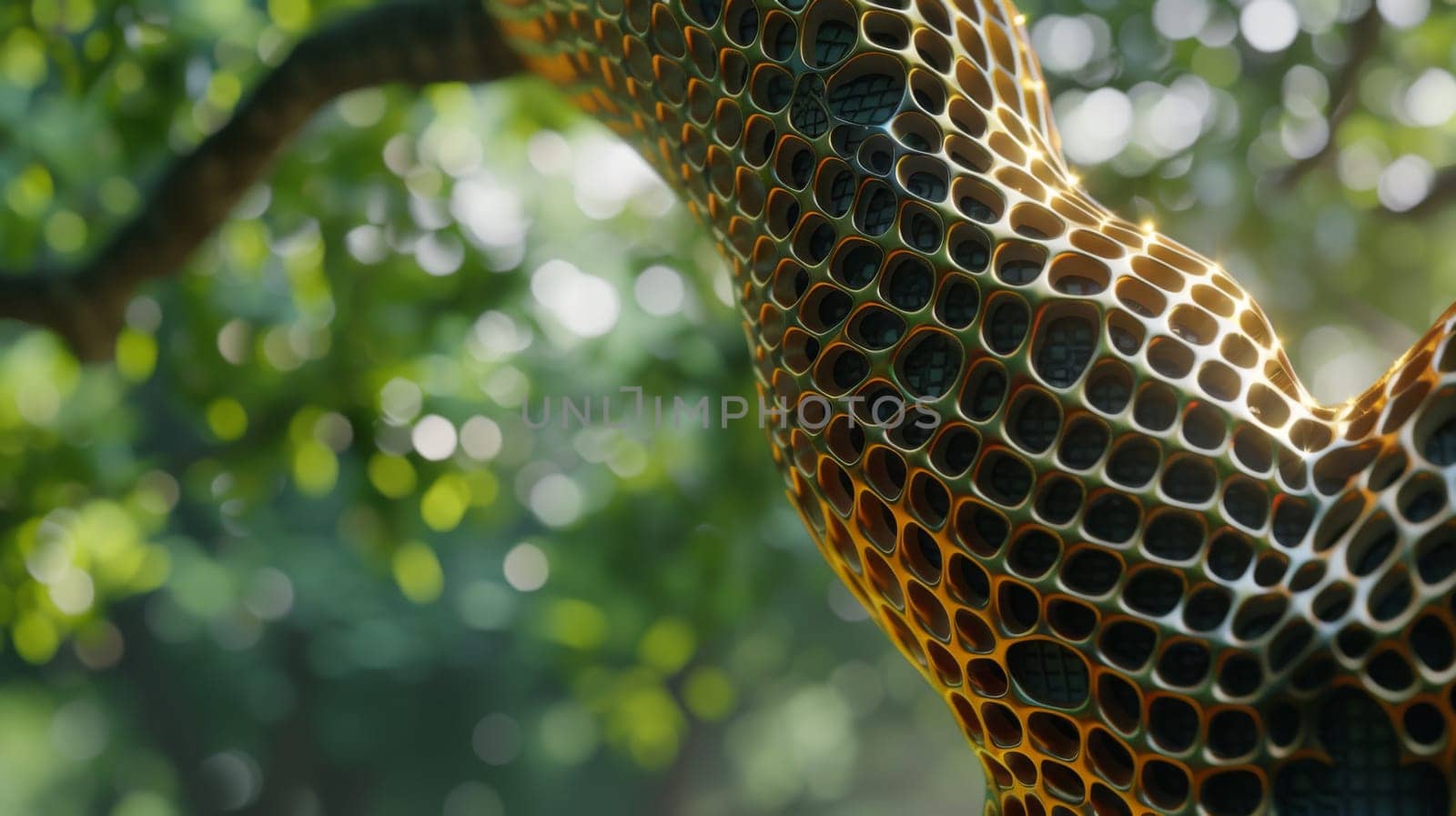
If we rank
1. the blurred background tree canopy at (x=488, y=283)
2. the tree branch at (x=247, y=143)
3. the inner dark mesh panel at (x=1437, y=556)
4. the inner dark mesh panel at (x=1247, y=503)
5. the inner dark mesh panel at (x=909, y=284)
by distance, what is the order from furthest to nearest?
the blurred background tree canopy at (x=488, y=283), the tree branch at (x=247, y=143), the inner dark mesh panel at (x=909, y=284), the inner dark mesh panel at (x=1247, y=503), the inner dark mesh panel at (x=1437, y=556)

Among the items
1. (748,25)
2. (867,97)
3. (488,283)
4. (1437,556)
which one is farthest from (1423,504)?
(488,283)

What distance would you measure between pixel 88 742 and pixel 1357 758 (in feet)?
39.4

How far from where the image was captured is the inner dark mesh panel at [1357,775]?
2.76 feet

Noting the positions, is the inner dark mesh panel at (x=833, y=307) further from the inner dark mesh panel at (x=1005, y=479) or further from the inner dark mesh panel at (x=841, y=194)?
the inner dark mesh panel at (x=1005, y=479)

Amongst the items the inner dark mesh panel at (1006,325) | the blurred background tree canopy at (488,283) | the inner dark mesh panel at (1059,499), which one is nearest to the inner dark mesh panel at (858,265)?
the inner dark mesh panel at (1006,325)

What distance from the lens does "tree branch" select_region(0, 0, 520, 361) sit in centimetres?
175

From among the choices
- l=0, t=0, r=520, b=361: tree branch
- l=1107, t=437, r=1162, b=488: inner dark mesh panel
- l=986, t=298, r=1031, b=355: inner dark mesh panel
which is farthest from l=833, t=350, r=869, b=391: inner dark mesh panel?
l=0, t=0, r=520, b=361: tree branch

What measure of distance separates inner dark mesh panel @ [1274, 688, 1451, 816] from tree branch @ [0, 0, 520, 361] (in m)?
1.22

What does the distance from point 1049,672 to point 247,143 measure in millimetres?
1643

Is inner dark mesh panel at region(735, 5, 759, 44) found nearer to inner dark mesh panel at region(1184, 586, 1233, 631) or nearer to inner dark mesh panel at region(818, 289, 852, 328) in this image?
inner dark mesh panel at region(818, 289, 852, 328)

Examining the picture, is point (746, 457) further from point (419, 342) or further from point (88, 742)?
point (88, 742)

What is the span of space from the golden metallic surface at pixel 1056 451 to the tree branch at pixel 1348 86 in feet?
8.73

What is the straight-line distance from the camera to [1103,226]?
3.33ft

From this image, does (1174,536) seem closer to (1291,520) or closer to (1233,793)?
(1291,520)
